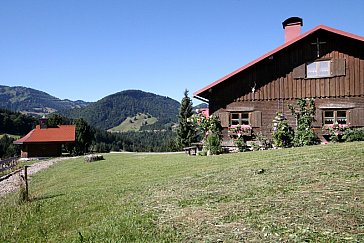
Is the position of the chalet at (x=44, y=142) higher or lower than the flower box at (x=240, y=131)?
lower

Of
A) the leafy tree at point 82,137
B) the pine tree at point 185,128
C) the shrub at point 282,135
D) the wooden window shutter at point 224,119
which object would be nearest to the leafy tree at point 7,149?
the leafy tree at point 82,137

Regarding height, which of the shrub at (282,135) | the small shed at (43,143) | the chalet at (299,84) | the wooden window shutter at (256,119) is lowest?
the small shed at (43,143)

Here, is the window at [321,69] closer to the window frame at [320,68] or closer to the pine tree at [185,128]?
the window frame at [320,68]

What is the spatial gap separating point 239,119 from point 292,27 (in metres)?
7.45

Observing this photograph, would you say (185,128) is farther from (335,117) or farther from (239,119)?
(335,117)

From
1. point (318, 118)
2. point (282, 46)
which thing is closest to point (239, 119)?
point (318, 118)

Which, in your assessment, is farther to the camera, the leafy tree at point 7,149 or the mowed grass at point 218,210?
the leafy tree at point 7,149

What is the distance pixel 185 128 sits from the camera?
5009cm

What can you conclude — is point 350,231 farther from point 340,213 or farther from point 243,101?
point 243,101

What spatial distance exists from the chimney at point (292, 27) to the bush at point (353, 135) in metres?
7.64

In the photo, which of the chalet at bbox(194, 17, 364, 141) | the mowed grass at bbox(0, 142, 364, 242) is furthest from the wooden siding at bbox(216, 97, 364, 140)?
the mowed grass at bbox(0, 142, 364, 242)

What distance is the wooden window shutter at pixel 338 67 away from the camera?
19750 millimetres

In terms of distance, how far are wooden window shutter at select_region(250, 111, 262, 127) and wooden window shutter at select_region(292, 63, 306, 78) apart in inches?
123

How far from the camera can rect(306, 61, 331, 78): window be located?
66.1ft
